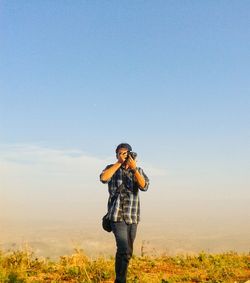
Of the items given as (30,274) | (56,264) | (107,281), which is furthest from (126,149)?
(56,264)

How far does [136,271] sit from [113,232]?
12.7 feet

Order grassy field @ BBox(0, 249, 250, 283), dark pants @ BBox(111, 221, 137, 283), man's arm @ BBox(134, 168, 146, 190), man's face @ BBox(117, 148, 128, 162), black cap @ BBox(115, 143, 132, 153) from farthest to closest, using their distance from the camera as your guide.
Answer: grassy field @ BBox(0, 249, 250, 283), black cap @ BBox(115, 143, 132, 153), man's face @ BBox(117, 148, 128, 162), man's arm @ BBox(134, 168, 146, 190), dark pants @ BBox(111, 221, 137, 283)

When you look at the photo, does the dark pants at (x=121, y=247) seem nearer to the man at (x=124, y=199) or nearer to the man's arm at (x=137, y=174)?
the man at (x=124, y=199)

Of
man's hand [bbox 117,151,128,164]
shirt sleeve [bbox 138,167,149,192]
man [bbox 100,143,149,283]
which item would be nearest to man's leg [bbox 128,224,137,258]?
man [bbox 100,143,149,283]

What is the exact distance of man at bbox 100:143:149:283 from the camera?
6832 mm

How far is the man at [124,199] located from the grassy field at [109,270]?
2051 mm

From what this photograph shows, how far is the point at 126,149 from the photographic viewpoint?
7094 millimetres

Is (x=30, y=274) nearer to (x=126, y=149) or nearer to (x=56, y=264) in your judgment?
(x=56, y=264)

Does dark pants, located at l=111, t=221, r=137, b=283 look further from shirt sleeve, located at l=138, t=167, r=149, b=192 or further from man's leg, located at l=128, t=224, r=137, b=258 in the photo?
shirt sleeve, located at l=138, t=167, r=149, b=192

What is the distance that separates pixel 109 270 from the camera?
32.0ft

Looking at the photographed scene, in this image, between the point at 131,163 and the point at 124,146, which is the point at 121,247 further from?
the point at 124,146

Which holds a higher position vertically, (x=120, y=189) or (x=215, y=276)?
(x=120, y=189)

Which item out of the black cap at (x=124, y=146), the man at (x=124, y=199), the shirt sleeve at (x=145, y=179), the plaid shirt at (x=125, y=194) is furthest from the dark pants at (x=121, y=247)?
the black cap at (x=124, y=146)

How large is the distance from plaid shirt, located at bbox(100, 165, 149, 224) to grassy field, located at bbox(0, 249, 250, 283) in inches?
88.6
